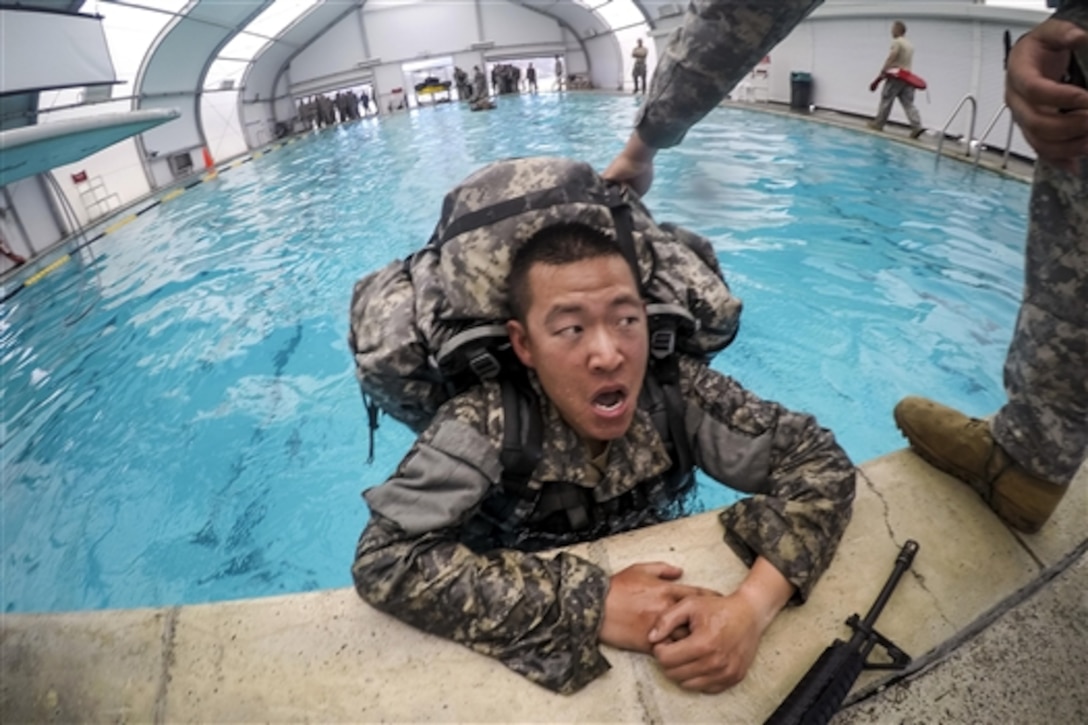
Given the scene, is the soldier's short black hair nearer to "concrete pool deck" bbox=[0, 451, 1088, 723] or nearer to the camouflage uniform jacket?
the camouflage uniform jacket

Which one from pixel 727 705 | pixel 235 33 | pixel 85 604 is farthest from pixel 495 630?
pixel 235 33

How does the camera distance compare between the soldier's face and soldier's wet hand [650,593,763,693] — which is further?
the soldier's face

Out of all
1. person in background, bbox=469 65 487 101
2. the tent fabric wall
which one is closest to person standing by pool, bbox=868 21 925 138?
the tent fabric wall

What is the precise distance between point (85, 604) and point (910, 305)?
620cm

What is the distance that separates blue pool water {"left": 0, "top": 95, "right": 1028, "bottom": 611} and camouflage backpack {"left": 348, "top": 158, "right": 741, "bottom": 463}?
7.01 feet

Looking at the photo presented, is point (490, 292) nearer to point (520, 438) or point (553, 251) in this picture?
point (553, 251)

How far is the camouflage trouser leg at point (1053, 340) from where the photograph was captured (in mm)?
1486

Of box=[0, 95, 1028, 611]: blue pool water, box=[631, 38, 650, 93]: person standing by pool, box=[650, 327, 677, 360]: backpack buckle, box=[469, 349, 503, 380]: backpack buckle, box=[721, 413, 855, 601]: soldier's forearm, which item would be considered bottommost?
box=[0, 95, 1028, 611]: blue pool water

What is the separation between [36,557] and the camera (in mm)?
3668

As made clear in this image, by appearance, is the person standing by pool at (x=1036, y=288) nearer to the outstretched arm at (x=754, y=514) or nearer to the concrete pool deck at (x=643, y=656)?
the concrete pool deck at (x=643, y=656)

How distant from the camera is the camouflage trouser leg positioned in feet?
4.88

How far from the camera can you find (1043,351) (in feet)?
5.24

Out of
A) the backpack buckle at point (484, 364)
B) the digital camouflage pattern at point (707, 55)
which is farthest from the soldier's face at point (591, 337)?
the digital camouflage pattern at point (707, 55)

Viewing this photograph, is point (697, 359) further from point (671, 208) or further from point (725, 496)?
point (671, 208)
